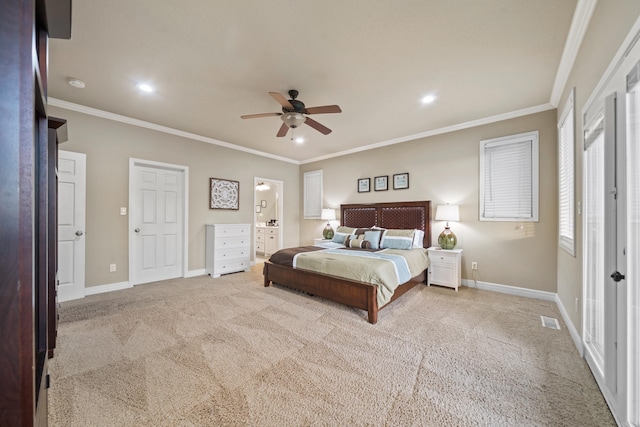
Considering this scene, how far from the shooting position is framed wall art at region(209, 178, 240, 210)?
16.5 feet

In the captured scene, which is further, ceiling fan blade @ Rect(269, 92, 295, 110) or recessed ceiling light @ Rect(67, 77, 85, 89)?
recessed ceiling light @ Rect(67, 77, 85, 89)

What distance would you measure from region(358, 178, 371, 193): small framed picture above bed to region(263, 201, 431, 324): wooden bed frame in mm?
338

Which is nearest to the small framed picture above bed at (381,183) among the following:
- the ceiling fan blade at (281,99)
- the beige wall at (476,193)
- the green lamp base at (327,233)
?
the beige wall at (476,193)

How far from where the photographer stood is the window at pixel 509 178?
3.64m

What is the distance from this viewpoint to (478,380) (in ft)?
6.04

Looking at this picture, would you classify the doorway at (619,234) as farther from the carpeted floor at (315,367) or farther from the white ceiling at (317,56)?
the white ceiling at (317,56)

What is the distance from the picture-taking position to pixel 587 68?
2.09 m

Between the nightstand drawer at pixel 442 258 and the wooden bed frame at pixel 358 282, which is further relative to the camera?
the nightstand drawer at pixel 442 258

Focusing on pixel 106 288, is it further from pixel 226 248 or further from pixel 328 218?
pixel 328 218

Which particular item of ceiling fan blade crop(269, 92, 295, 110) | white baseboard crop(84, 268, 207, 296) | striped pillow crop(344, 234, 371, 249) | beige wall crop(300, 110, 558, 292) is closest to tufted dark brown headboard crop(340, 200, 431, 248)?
beige wall crop(300, 110, 558, 292)

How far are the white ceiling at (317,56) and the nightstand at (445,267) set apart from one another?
6.88ft

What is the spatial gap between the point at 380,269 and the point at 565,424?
1.75m

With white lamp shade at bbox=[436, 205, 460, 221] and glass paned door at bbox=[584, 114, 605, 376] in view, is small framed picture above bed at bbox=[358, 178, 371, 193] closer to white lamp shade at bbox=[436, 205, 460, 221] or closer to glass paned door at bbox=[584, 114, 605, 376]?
white lamp shade at bbox=[436, 205, 460, 221]

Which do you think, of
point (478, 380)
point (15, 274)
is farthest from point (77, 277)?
point (478, 380)
